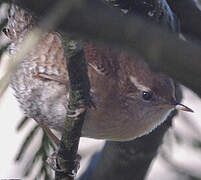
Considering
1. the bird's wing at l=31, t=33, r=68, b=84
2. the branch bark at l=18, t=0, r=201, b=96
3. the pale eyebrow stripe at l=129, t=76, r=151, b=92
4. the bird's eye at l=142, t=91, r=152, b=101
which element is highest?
the branch bark at l=18, t=0, r=201, b=96

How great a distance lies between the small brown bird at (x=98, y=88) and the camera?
2.53 m

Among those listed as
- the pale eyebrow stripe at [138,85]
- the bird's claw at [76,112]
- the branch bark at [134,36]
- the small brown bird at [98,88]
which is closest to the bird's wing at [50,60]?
the small brown bird at [98,88]

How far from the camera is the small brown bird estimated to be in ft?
8.31

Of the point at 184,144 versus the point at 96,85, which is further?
the point at 184,144

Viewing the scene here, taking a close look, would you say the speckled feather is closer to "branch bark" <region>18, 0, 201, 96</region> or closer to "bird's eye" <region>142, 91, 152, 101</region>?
"bird's eye" <region>142, 91, 152, 101</region>

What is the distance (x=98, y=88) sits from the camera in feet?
8.34

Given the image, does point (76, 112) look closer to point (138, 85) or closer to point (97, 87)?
point (97, 87)

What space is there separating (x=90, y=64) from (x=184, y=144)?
0.65 meters

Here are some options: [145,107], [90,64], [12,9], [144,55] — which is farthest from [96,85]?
[144,55]

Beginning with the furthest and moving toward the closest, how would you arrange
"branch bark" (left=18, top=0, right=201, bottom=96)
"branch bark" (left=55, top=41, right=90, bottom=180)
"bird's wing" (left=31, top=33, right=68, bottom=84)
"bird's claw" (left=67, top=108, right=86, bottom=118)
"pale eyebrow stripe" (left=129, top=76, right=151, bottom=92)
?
"pale eyebrow stripe" (left=129, top=76, right=151, bottom=92) → "bird's wing" (left=31, top=33, right=68, bottom=84) → "bird's claw" (left=67, top=108, right=86, bottom=118) → "branch bark" (left=55, top=41, right=90, bottom=180) → "branch bark" (left=18, top=0, right=201, bottom=96)

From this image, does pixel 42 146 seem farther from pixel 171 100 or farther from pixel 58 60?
pixel 171 100

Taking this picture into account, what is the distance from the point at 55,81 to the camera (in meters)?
2.50

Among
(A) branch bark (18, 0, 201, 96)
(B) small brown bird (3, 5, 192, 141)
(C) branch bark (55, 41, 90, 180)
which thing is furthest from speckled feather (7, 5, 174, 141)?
(A) branch bark (18, 0, 201, 96)

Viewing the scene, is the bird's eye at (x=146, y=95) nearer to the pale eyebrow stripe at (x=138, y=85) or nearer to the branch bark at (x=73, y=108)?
the pale eyebrow stripe at (x=138, y=85)
